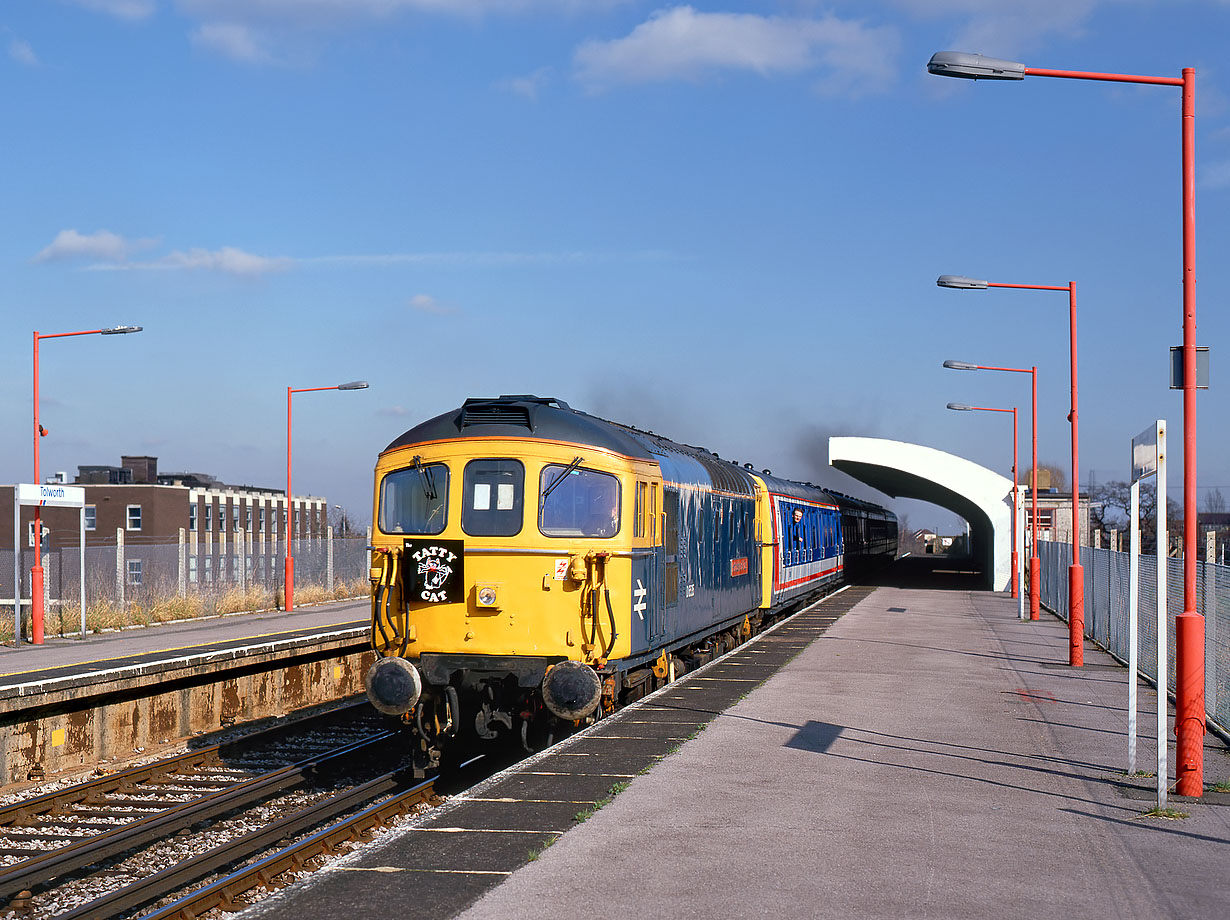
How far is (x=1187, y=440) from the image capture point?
32.6ft

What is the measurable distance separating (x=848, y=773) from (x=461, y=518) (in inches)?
175

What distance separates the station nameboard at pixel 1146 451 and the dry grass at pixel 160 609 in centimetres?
1982

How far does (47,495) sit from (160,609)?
5.97 m

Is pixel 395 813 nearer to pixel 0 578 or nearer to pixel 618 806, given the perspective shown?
pixel 618 806

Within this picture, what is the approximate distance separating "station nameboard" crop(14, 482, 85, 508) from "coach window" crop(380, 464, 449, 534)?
11926 mm

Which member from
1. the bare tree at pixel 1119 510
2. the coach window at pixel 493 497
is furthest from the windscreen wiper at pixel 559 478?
the bare tree at pixel 1119 510

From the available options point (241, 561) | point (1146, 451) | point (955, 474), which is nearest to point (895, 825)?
point (1146, 451)

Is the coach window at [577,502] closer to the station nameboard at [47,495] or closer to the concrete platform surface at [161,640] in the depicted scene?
the concrete platform surface at [161,640]

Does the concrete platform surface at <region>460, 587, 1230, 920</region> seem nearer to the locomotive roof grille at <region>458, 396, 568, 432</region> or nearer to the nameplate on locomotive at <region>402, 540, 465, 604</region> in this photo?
the nameplate on locomotive at <region>402, 540, 465, 604</region>

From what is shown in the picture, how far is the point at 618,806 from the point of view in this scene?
363 inches

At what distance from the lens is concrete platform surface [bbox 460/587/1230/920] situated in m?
6.94

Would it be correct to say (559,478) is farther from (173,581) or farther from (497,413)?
(173,581)

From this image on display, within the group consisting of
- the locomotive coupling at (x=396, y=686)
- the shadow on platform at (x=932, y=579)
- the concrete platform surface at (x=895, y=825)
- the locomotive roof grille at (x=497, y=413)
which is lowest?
the shadow on platform at (x=932, y=579)

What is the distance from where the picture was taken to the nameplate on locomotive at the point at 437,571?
12.4 meters
